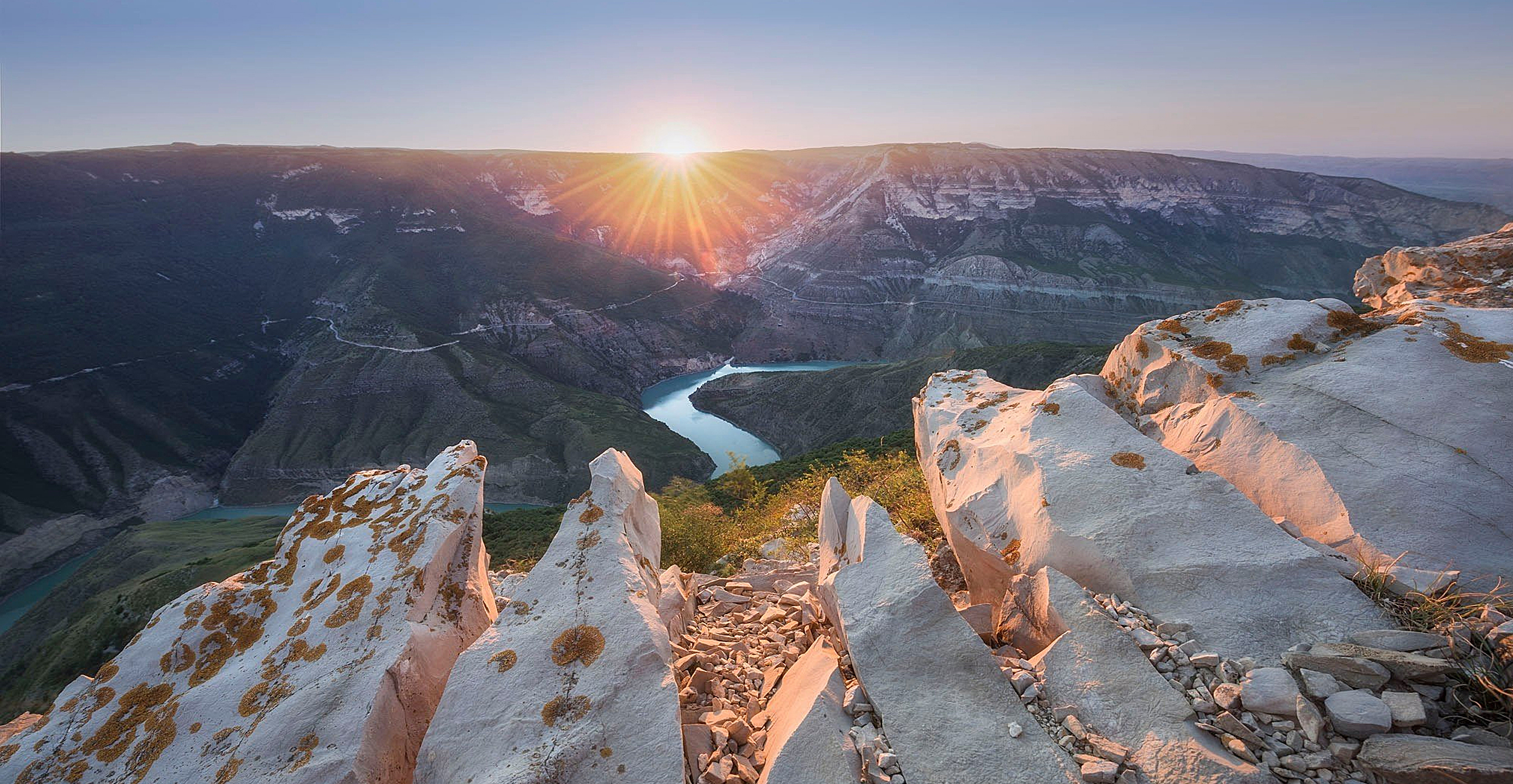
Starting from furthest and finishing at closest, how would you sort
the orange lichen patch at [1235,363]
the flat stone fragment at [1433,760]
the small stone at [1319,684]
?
the orange lichen patch at [1235,363], the small stone at [1319,684], the flat stone fragment at [1433,760]

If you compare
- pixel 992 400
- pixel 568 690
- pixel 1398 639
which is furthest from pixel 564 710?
pixel 992 400

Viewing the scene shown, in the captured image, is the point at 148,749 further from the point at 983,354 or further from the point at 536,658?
the point at 983,354

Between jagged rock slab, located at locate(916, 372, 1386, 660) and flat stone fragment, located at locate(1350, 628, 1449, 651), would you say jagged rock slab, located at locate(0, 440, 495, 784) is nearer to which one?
jagged rock slab, located at locate(916, 372, 1386, 660)

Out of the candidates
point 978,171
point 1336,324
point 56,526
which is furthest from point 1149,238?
point 56,526

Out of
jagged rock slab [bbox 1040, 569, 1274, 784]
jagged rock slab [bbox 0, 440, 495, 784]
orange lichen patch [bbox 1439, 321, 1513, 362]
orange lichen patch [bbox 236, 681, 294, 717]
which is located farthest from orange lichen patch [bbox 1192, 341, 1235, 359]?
orange lichen patch [bbox 236, 681, 294, 717]

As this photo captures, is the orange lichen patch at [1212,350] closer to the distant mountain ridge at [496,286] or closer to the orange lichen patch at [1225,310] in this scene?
the orange lichen patch at [1225,310]

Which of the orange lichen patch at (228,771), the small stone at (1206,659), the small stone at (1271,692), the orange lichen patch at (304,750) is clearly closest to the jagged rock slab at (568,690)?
the orange lichen patch at (304,750)
